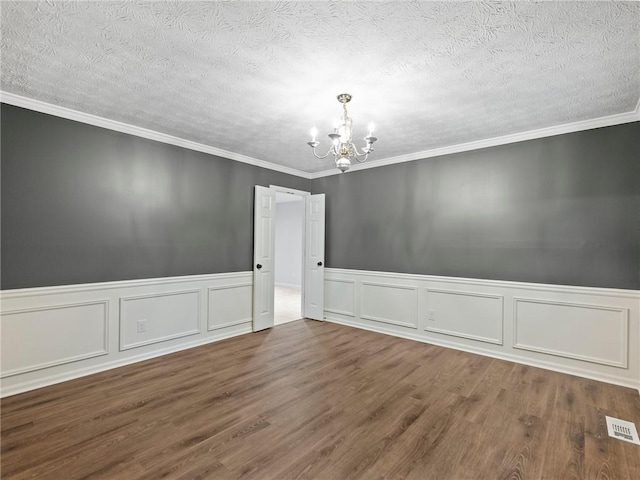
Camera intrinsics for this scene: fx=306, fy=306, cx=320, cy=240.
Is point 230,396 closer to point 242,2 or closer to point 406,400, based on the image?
point 406,400

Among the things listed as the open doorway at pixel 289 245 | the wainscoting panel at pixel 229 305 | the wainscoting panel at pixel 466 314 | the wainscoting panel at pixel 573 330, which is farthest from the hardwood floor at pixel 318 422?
the open doorway at pixel 289 245

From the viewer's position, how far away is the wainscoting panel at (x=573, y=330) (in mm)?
3146

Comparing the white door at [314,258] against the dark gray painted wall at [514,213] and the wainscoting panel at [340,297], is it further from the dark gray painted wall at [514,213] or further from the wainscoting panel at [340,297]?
the dark gray painted wall at [514,213]

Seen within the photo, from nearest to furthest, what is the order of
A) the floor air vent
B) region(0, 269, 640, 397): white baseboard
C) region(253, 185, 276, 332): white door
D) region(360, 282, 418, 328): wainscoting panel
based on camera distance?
the floor air vent < region(0, 269, 640, 397): white baseboard < region(360, 282, 418, 328): wainscoting panel < region(253, 185, 276, 332): white door

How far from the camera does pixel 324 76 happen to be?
2.40 meters

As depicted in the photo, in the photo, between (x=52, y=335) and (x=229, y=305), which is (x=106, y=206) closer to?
(x=52, y=335)

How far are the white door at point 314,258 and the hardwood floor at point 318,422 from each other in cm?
193

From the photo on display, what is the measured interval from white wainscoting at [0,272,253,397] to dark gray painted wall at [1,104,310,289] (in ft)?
0.51

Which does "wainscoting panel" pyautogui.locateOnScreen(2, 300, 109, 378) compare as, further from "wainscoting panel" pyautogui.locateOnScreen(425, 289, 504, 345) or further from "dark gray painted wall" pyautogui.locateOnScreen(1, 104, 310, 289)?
"wainscoting panel" pyautogui.locateOnScreen(425, 289, 504, 345)

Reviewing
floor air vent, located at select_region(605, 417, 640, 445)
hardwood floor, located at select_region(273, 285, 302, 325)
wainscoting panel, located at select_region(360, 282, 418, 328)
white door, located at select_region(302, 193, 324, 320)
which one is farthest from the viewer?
hardwood floor, located at select_region(273, 285, 302, 325)

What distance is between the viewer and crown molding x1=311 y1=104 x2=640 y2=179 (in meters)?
3.15

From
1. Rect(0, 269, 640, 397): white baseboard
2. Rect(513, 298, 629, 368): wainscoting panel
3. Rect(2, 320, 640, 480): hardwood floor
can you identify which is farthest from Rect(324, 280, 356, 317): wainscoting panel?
Rect(513, 298, 629, 368): wainscoting panel

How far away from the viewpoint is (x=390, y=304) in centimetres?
479

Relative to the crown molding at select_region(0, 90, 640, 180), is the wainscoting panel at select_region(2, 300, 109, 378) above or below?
below
